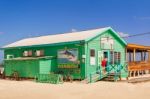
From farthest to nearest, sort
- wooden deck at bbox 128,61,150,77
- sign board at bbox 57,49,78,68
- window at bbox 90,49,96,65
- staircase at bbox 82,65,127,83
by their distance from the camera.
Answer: wooden deck at bbox 128,61,150,77 → window at bbox 90,49,96,65 → sign board at bbox 57,49,78,68 → staircase at bbox 82,65,127,83

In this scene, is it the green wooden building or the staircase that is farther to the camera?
the green wooden building

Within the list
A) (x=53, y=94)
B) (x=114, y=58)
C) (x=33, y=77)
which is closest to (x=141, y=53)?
(x=114, y=58)

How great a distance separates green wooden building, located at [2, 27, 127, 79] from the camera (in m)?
28.8

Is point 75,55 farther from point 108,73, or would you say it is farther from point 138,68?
point 138,68

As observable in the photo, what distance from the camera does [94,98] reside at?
18.4m

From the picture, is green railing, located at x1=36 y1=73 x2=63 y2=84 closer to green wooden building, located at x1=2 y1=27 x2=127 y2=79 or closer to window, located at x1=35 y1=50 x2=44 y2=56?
green wooden building, located at x1=2 y1=27 x2=127 y2=79

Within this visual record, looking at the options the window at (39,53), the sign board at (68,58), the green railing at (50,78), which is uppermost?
the window at (39,53)

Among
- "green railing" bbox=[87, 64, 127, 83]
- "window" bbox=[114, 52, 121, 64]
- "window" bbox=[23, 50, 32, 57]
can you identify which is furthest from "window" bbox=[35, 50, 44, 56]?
"window" bbox=[114, 52, 121, 64]

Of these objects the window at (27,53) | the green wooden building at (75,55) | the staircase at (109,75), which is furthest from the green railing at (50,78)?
the window at (27,53)

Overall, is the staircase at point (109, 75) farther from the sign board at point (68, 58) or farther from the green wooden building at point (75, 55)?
the sign board at point (68, 58)

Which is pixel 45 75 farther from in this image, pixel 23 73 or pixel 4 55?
pixel 4 55

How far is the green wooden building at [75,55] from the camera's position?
28.8 meters

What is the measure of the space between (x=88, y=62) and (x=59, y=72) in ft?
9.67

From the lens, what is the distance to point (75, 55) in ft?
95.7
